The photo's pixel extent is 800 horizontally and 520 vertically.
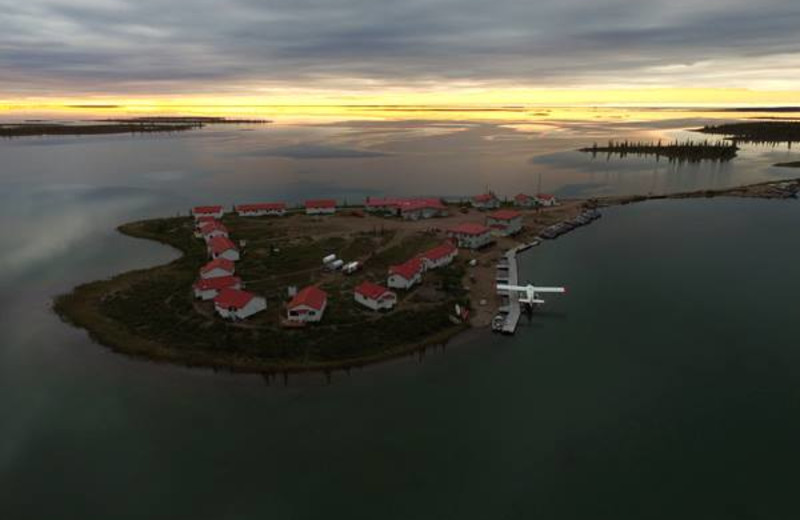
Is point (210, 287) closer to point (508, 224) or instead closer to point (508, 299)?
point (508, 299)

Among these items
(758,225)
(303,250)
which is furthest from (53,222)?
(758,225)

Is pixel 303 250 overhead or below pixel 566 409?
overhead

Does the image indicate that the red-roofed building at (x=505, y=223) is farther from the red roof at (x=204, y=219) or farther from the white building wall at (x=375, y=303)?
the red roof at (x=204, y=219)

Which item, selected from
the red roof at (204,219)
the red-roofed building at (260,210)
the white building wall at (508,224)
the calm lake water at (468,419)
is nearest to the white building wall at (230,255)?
the calm lake water at (468,419)

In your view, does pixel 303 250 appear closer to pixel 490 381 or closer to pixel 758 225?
pixel 490 381

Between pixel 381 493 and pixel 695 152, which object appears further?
pixel 695 152

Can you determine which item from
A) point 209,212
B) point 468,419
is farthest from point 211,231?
point 468,419
